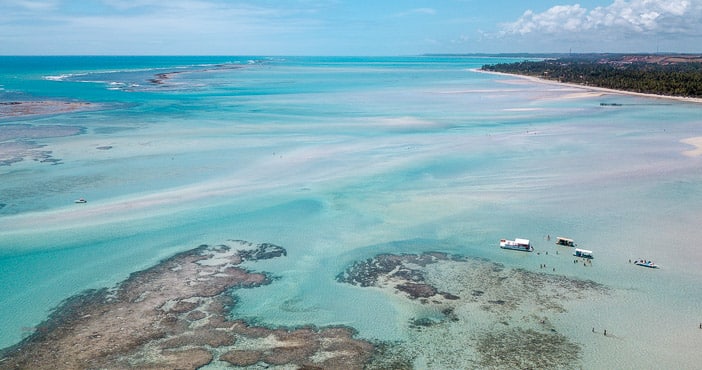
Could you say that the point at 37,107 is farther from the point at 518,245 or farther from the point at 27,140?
the point at 518,245

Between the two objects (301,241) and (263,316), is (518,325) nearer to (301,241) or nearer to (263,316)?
(263,316)

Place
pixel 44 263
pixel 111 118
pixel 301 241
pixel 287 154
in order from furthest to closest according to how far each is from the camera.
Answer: pixel 111 118 → pixel 287 154 → pixel 301 241 → pixel 44 263

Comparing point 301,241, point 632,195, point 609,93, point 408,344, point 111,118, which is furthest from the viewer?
point 609,93

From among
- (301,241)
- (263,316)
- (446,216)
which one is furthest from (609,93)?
(263,316)

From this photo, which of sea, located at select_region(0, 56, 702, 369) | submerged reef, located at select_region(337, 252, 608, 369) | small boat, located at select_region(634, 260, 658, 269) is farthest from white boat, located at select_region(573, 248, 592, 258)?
submerged reef, located at select_region(337, 252, 608, 369)

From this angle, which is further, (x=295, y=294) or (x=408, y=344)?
(x=295, y=294)

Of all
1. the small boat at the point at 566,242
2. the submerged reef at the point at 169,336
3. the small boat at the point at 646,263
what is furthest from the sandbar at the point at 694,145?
the submerged reef at the point at 169,336

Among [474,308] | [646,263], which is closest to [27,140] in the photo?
[474,308]

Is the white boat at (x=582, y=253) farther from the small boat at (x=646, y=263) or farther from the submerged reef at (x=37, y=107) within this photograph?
the submerged reef at (x=37, y=107)
